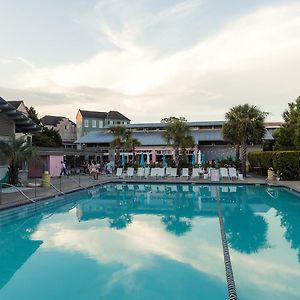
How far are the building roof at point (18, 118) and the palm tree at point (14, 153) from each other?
1869 mm

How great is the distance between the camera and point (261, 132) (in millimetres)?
31078

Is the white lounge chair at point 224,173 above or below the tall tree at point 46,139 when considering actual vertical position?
below

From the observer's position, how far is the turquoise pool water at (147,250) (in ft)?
22.7

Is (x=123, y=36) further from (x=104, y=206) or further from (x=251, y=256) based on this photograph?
(x=251, y=256)

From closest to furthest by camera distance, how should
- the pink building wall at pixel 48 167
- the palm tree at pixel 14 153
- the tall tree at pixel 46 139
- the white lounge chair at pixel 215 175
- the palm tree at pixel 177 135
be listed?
the palm tree at pixel 14 153, the white lounge chair at pixel 215 175, the pink building wall at pixel 48 167, the palm tree at pixel 177 135, the tall tree at pixel 46 139

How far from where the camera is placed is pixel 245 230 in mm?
12078

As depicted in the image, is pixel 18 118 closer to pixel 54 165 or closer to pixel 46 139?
pixel 54 165

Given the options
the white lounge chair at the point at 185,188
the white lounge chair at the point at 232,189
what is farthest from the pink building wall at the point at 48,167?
the white lounge chair at the point at 232,189

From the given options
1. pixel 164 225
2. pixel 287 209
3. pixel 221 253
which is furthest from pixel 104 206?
pixel 221 253

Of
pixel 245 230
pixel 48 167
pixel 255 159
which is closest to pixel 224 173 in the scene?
pixel 255 159

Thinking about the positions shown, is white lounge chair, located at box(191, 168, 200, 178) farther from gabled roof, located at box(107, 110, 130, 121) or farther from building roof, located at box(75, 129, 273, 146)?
gabled roof, located at box(107, 110, 130, 121)

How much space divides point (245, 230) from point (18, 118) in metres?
16.4

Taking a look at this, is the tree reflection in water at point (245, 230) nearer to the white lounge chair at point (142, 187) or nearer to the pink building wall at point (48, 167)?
the white lounge chair at point (142, 187)

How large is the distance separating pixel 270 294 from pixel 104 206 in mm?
11938
